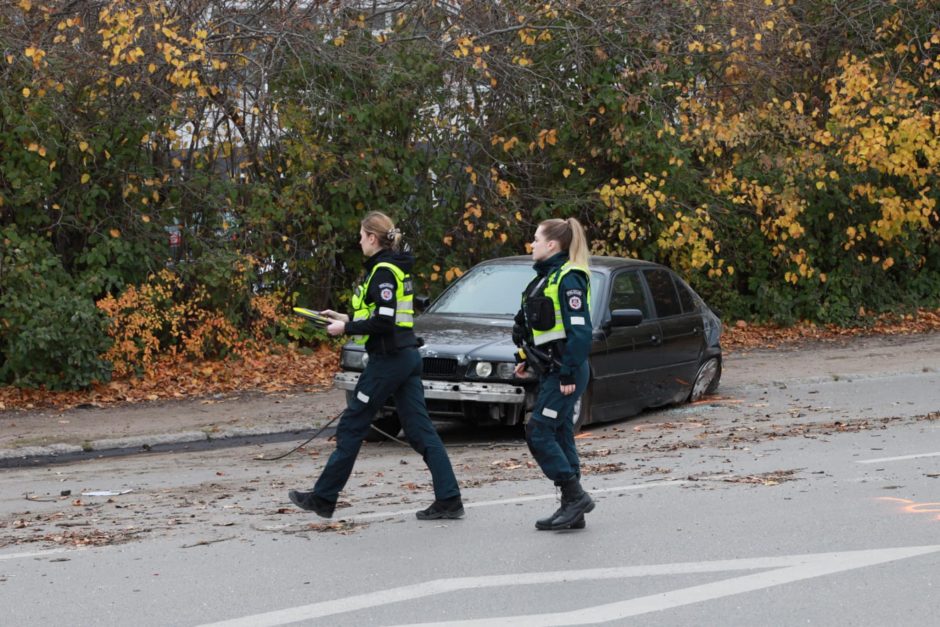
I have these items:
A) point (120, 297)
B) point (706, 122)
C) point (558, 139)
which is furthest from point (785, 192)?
point (120, 297)

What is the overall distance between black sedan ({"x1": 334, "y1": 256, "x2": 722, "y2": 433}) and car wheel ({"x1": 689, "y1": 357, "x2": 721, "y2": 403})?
0.5 inches

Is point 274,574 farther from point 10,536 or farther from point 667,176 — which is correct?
point 667,176

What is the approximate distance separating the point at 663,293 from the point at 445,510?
226 inches

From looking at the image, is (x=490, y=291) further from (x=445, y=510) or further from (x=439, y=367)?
(x=445, y=510)

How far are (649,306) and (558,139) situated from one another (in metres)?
6.11

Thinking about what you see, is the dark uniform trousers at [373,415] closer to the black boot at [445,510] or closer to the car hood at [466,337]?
the black boot at [445,510]

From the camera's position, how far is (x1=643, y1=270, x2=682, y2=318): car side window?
42.4ft

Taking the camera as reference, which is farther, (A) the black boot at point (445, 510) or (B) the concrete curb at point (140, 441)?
(B) the concrete curb at point (140, 441)

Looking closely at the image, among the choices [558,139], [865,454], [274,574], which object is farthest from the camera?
[558,139]

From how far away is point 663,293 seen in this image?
13.1m

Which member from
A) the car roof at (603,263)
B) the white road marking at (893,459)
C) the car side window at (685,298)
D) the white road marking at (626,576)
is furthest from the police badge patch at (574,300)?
the car side window at (685,298)

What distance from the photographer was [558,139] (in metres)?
18.4

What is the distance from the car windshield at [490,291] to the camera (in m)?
12.2

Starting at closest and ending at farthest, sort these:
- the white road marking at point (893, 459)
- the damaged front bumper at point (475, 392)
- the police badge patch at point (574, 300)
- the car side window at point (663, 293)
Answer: the police badge patch at point (574, 300)
the white road marking at point (893, 459)
the damaged front bumper at point (475, 392)
the car side window at point (663, 293)
